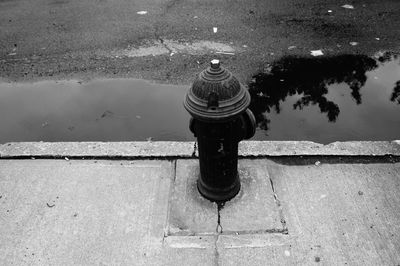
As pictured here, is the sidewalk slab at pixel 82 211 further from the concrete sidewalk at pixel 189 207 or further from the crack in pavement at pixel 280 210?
the crack in pavement at pixel 280 210

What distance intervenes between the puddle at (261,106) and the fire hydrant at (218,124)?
1.22 metres

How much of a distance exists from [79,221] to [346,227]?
230 centimetres

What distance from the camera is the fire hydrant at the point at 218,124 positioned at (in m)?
2.80

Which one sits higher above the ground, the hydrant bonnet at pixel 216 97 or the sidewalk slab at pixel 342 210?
the hydrant bonnet at pixel 216 97

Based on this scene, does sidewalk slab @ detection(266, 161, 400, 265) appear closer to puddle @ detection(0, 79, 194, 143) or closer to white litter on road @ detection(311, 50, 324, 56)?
puddle @ detection(0, 79, 194, 143)

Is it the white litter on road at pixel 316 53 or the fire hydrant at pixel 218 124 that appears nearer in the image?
the fire hydrant at pixel 218 124

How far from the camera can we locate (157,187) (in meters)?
3.65

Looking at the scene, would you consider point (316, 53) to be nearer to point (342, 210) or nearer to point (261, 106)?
point (261, 106)

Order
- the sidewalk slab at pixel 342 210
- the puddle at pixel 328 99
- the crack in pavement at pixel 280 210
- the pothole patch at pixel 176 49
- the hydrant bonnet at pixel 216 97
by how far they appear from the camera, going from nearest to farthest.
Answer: the hydrant bonnet at pixel 216 97 < the sidewalk slab at pixel 342 210 < the crack in pavement at pixel 280 210 < the puddle at pixel 328 99 < the pothole patch at pixel 176 49

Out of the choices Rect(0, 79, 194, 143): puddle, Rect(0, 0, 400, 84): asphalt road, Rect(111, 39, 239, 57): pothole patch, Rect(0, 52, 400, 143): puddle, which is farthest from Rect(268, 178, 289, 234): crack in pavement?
Rect(111, 39, 239, 57): pothole patch

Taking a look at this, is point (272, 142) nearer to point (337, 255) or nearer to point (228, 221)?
point (228, 221)

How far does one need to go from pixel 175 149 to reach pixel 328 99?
229cm

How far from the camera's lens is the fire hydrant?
280 centimetres

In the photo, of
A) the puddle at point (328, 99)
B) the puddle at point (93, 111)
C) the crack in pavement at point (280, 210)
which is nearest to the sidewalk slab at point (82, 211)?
the puddle at point (93, 111)
